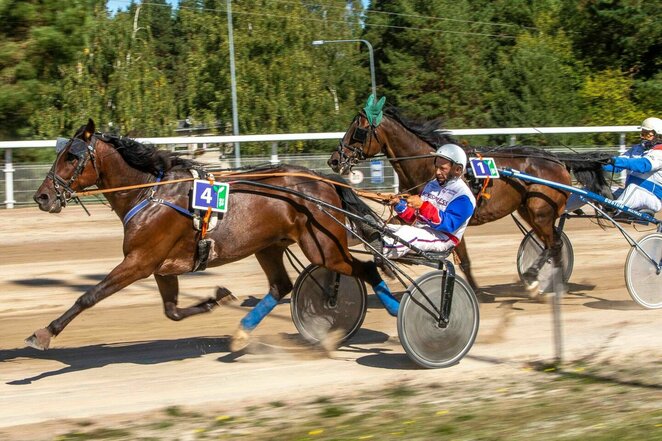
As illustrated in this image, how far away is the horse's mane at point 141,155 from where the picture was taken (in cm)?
764

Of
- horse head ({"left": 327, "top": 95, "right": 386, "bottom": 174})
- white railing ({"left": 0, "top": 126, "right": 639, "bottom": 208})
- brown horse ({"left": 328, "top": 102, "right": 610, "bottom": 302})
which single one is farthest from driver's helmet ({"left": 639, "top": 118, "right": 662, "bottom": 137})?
white railing ({"left": 0, "top": 126, "right": 639, "bottom": 208})

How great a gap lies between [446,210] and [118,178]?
2.55m

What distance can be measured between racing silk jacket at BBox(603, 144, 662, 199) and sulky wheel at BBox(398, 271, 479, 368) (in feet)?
11.4

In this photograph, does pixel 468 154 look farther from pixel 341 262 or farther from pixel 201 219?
pixel 201 219

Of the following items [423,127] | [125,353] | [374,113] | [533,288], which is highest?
[374,113]

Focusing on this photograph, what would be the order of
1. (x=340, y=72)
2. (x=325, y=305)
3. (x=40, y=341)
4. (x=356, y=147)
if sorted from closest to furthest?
(x=40, y=341) → (x=325, y=305) → (x=356, y=147) → (x=340, y=72)

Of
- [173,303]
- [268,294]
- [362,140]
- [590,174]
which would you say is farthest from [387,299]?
[590,174]

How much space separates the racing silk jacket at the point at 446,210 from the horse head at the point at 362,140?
97.2 inches

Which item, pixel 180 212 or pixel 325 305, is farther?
pixel 325 305

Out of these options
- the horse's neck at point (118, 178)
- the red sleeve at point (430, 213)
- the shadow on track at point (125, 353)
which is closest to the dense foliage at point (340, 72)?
the shadow on track at point (125, 353)

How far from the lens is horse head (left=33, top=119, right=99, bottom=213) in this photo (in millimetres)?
7383

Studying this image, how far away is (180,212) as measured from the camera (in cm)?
743

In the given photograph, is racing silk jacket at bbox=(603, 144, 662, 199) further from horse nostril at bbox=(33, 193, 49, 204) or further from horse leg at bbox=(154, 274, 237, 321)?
horse nostril at bbox=(33, 193, 49, 204)

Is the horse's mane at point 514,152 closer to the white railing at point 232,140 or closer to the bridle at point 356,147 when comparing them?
the bridle at point 356,147
